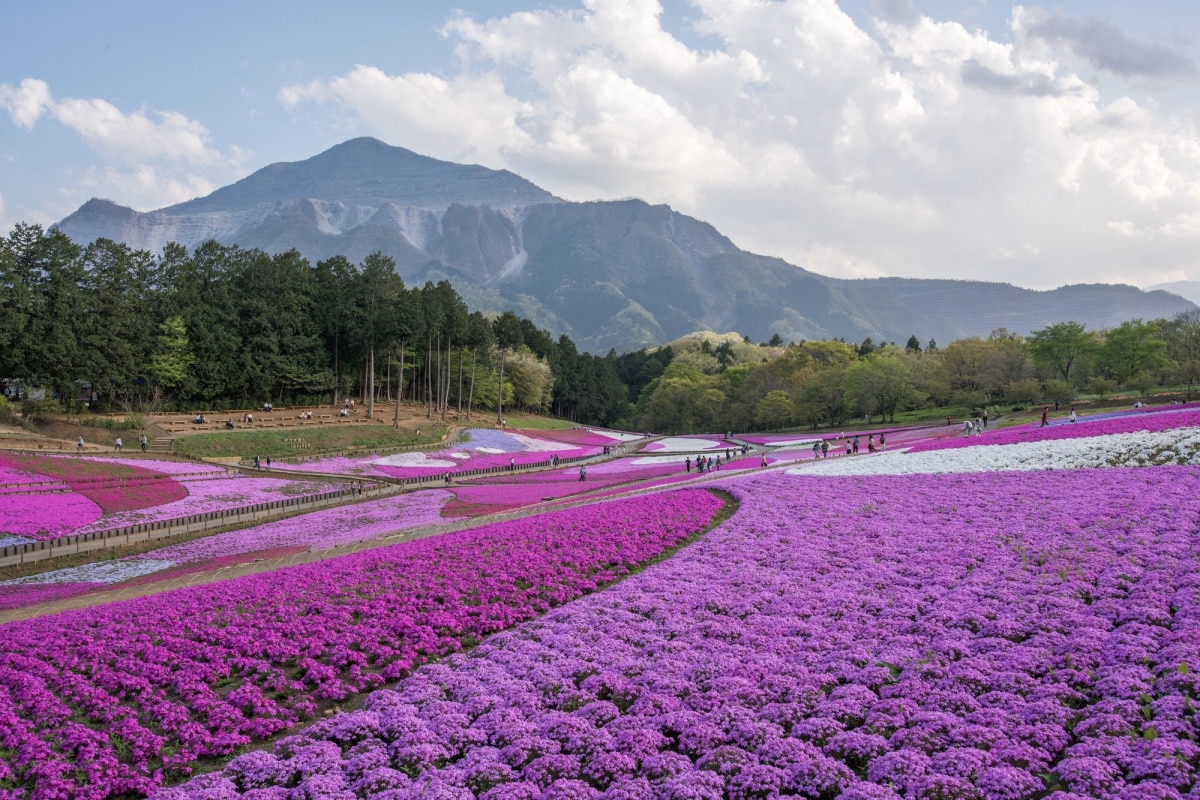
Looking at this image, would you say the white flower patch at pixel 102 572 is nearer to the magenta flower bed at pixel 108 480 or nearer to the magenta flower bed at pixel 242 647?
the magenta flower bed at pixel 242 647

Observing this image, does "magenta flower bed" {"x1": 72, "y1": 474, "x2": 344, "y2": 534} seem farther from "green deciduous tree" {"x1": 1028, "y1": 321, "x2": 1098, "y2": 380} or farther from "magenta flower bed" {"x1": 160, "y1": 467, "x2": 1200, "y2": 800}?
"green deciduous tree" {"x1": 1028, "y1": 321, "x2": 1098, "y2": 380}

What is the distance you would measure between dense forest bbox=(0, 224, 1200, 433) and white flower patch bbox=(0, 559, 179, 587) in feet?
131

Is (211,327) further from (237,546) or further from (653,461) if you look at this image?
(237,546)

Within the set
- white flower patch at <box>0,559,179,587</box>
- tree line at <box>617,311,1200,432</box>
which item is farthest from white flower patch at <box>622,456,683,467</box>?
white flower patch at <box>0,559,179,587</box>

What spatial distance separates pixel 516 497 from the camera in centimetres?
4072

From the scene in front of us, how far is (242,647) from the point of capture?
15.4 meters

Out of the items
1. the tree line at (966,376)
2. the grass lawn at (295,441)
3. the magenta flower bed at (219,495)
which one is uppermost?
the tree line at (966,376)

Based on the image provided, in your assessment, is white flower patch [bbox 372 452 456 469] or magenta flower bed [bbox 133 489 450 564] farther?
white flower patch [bbox 372 452 456 469]

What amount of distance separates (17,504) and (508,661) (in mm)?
29907

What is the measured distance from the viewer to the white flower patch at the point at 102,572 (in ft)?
81.3

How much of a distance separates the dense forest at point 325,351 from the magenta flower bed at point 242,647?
51.4m

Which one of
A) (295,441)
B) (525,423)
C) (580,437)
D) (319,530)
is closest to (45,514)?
(319,530)

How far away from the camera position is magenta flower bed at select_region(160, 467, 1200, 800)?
31.3ft

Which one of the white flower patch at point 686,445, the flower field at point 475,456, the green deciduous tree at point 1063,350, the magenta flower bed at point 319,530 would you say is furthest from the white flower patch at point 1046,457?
the green deciduous tree at point 1063,350
